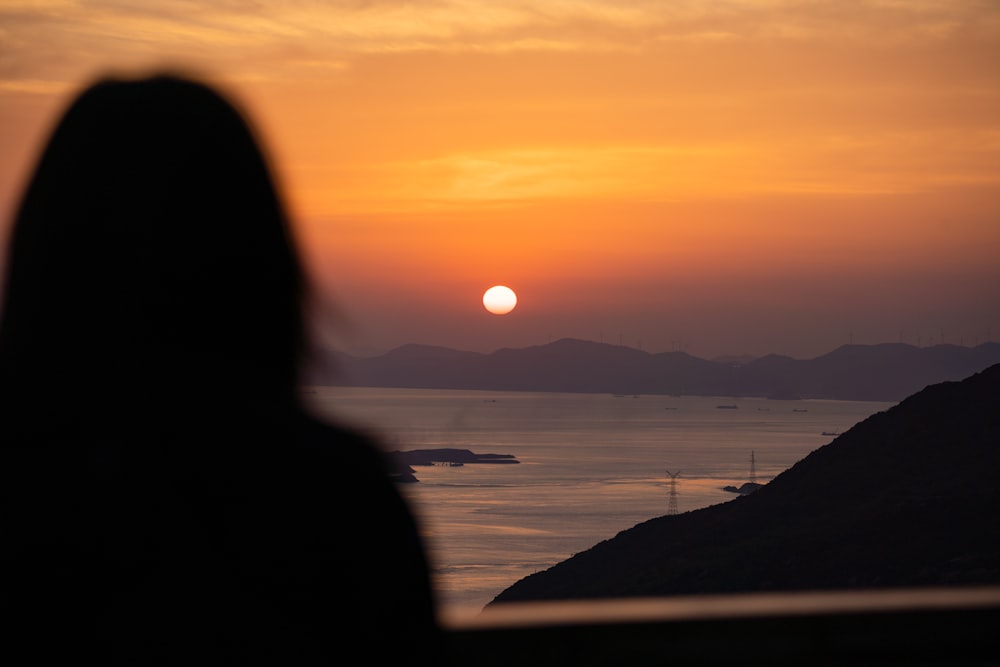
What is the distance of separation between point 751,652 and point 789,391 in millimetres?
201571

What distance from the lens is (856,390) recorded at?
616 feet

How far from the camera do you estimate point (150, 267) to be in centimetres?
112

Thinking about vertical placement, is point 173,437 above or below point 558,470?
below

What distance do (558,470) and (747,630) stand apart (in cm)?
9890

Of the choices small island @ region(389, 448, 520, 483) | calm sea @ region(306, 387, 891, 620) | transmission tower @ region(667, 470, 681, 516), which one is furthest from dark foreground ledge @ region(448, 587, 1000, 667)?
small island @ region(389, 448, 520, 483)

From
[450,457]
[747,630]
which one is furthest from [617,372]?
[747,630]

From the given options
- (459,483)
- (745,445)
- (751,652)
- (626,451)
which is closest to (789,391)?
(745,445)

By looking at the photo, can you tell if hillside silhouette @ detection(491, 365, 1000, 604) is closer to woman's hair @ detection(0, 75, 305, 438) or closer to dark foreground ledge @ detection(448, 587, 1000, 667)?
dark foreground ledge @ detection(448, 587, 1000, 667)

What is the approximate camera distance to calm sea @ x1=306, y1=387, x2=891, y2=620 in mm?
63000

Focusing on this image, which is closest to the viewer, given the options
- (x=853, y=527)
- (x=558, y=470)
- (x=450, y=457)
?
(x=853, y=527)

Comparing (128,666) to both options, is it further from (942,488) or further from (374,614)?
(942,488)

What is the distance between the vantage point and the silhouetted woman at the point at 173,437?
3.35 feet

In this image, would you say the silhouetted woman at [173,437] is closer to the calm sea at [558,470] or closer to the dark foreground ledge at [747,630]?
the calm sea at [558,470]

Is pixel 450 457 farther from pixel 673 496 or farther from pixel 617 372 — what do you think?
pixel 617 372
